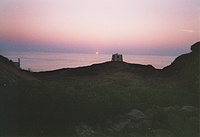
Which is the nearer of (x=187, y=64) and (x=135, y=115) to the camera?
(x=135, y=115)

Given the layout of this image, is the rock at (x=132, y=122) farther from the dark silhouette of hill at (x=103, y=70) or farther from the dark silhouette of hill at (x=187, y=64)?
the dark silhouette of hill at (x=187, y=64)

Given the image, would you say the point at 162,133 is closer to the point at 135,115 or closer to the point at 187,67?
the point at 135,115

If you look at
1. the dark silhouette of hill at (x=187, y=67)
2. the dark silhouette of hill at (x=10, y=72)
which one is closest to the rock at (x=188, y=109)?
the dark silhouette of hill at (x=187, y=67)

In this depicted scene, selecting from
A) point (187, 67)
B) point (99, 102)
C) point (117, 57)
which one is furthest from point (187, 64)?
point (99, 102)

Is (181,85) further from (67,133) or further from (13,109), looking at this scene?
(13,109)

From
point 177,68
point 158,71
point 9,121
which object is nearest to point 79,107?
point 9,121

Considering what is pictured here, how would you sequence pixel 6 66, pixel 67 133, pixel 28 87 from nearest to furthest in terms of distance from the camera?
pixel 67 133 → pixel 28 87 → pixel 6 66

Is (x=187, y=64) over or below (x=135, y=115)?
over

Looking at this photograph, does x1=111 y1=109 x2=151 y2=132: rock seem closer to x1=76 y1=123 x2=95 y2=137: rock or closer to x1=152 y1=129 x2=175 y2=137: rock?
x1=152 y1=129 x2=175 y2=137: rock

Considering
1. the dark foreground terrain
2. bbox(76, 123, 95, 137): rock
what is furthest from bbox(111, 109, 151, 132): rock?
bbox(76, 123, 95, 137): rock

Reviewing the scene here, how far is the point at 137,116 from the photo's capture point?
6211 mm

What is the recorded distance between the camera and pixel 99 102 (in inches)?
243

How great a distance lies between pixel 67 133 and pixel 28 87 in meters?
1.11

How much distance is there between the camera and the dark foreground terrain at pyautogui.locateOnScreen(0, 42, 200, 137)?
18.6 feet
